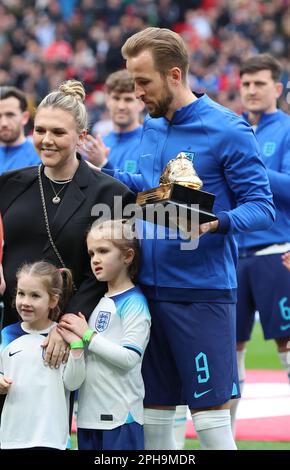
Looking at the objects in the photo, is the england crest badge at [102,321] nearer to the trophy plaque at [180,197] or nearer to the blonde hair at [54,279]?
the blonde hair at [54,279]

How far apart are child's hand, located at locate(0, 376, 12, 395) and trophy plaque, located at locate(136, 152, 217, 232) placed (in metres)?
0.95

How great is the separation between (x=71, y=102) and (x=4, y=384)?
1.33m

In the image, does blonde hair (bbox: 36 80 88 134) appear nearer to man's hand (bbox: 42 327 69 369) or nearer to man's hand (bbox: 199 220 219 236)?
man's hand (bbox: 199 220 219 236)

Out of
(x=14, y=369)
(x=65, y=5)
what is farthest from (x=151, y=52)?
(x=65, y=5)

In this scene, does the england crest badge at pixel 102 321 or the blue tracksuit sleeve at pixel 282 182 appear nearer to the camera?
the england crest badge at pixel 102 321

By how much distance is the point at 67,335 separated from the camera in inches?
179

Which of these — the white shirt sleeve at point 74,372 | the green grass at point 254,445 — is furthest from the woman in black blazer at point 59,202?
the green grass at point 254,445

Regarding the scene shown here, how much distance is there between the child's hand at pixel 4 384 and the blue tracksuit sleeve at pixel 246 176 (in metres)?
1.24

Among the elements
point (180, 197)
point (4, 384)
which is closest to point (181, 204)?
point (180, 197)

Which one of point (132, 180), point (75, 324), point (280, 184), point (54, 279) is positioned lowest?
point (75, 324)

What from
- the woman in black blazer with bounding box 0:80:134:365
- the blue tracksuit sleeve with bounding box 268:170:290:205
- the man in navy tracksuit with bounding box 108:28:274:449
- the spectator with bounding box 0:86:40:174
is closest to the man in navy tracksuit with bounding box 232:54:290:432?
the blue tracksuit sleeve with bounding box 268:170:290:205

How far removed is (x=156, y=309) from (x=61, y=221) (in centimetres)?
60

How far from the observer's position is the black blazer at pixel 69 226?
15.4ft

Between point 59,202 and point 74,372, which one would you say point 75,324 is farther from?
point 59,202
